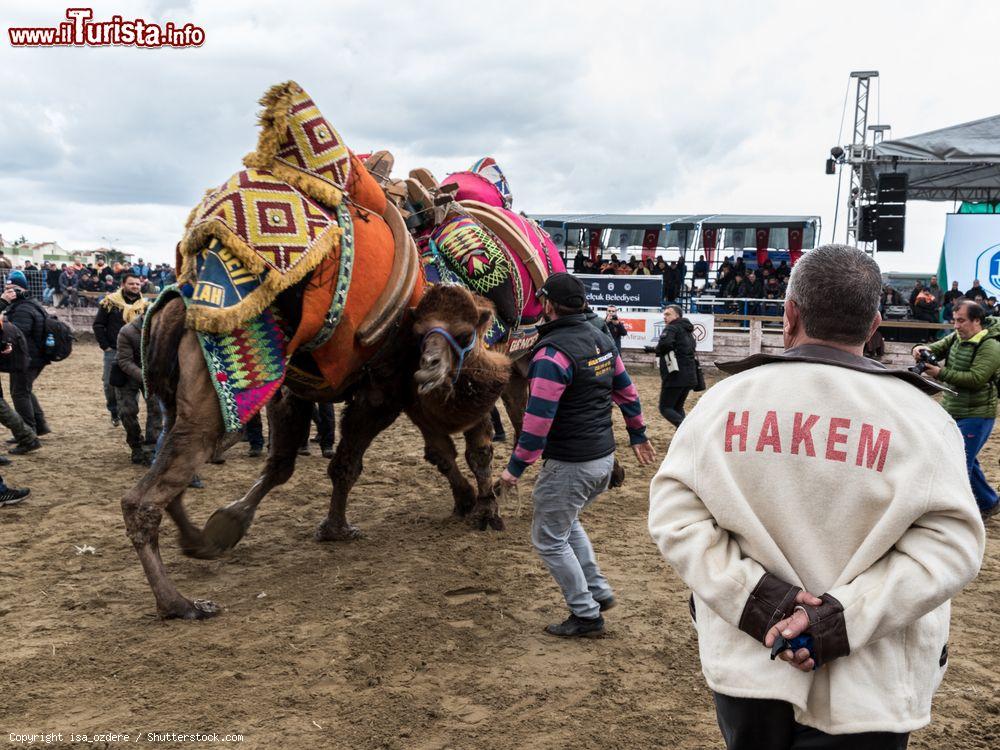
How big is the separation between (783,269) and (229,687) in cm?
1908

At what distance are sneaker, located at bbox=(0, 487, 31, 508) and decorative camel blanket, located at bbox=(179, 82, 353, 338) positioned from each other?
3.45 meters

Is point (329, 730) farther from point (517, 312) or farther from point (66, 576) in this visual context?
point (517, 312)

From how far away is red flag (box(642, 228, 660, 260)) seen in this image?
23109 mm

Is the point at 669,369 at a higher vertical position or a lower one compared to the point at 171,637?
higher

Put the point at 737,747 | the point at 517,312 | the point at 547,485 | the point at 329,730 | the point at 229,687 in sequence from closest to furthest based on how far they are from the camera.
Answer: the point at 737,747 → the point at 329,730 → the point at 229,687 → the point at 547,485 → the point at 517,312

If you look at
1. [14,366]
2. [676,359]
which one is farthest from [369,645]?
[14,366]

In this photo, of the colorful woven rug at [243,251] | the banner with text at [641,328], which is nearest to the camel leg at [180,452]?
the colorful woven rug at [243,251]

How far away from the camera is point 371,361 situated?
480 cm

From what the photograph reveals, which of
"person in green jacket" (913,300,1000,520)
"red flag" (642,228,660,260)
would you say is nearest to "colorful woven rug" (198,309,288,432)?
"person in green jacket" (913,300,1000,520)

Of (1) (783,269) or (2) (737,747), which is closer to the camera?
(2) (737,747)

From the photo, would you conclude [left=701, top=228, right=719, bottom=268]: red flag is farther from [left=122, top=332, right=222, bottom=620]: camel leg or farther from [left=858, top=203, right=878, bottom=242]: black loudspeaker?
[left=122, top=332, right=222, bottom=620]: camel leg

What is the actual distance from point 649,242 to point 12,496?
64.5ft

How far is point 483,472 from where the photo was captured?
581 cm

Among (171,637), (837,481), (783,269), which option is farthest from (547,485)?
(783,269)
